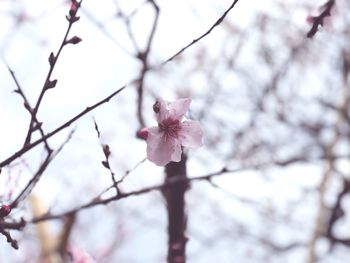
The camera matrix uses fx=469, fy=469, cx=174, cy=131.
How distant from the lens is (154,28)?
287 centimetres

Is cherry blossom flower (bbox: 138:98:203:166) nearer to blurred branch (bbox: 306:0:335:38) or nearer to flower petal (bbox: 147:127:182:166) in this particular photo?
flower petal (bbox: 147:127:182:166)

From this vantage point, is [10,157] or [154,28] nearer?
[10,157]

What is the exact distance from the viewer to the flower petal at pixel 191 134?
5.27 ft

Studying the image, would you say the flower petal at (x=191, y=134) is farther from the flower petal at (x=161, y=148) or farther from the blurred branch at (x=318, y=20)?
the blurred branch at (x=318, y=20)

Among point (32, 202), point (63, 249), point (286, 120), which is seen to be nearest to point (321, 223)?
point (286, 120)

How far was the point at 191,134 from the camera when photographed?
5.37 ft

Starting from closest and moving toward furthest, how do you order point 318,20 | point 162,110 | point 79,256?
point 318,20 < point 162,110 < point 79,256

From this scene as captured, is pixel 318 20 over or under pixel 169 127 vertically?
over

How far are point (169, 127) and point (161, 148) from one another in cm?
11

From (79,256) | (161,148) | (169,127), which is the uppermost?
(169,127)

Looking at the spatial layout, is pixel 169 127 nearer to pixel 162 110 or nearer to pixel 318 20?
pixel 162 110

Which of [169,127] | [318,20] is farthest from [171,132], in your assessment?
[318,20]

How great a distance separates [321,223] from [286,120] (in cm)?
154

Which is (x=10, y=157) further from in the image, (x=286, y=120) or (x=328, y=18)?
(x=286, y=120)
